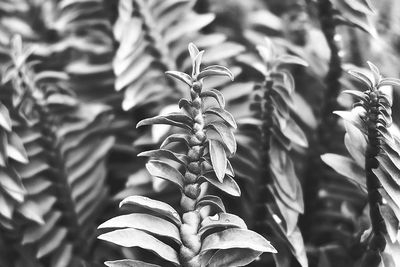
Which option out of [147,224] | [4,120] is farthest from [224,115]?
[4,120]

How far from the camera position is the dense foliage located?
49 cm

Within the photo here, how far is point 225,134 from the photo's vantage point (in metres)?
0.49

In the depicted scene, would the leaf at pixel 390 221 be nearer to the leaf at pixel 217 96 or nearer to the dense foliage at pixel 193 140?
the dense foliage at pixel 193 140

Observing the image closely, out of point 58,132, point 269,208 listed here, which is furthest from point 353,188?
point 58,132

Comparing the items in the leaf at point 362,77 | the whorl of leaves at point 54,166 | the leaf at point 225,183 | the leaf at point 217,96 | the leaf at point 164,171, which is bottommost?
the whorl of leaves at point 54,166

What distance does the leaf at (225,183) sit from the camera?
0.48m

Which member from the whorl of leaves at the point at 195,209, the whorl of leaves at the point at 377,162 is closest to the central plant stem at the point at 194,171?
Answer: the whorl of leaves at the point at 195,209

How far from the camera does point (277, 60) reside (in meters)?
0.62

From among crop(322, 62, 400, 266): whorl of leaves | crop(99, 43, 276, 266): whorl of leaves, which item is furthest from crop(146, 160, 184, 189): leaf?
crop(322, 62, 400, 266): whorl of leaves

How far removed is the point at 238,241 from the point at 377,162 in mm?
171

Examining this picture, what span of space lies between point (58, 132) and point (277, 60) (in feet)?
0.97

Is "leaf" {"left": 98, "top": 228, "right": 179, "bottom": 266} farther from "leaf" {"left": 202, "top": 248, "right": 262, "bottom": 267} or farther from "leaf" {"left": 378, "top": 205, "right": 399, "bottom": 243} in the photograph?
"leaf" {"left": 378, "top": 205, "right": 399, "bottom": 243}

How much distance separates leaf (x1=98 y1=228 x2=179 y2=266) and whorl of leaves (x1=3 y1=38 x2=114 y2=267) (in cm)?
21

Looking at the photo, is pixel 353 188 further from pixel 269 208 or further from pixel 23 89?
pixel 23 89
